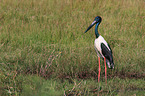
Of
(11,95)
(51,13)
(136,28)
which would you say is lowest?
(11,95)

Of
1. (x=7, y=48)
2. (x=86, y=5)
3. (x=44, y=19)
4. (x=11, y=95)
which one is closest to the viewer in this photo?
(x=11, y=95)

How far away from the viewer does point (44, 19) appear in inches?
283

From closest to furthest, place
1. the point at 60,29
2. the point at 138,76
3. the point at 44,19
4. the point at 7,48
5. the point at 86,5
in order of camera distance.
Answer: the point at 138,76, the point at 7,48, the point at 60,29, the point at 44,19, the point at 86,5

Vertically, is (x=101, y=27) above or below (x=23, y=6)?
below

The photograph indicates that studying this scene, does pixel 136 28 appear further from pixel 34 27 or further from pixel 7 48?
pixel 7 48

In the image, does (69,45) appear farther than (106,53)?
Answer: Yes

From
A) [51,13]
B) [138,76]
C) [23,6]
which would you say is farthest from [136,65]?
[23,6]

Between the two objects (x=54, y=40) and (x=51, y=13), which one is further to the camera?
(x=51, y=13)

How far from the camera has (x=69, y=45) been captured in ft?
19.0

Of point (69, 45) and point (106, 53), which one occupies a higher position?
point (69, 45)

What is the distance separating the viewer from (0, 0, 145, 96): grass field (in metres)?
3.97

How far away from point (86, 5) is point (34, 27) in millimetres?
2161

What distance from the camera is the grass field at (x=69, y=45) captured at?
13.0ft

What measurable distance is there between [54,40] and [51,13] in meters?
1.62
